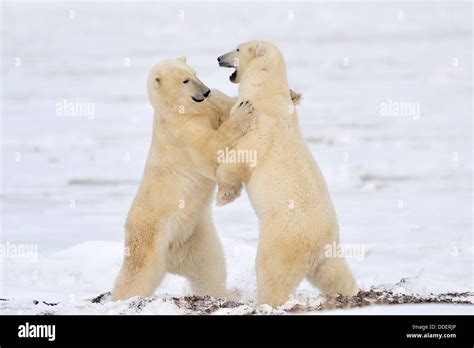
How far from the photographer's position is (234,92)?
52.0 feet

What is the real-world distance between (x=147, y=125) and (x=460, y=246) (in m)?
8.02

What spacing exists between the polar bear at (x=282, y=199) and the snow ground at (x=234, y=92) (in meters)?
0.37

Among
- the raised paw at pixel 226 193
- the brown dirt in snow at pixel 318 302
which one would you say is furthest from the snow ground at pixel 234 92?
the raised paw at pixel 226 193

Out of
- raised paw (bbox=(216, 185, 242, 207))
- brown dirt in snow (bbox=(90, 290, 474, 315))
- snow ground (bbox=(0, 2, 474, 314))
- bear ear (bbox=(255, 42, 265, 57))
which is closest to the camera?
brown dirt in snow (bbox=(90, 290, 474, 315))

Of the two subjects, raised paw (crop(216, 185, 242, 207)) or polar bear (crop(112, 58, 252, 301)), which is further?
polar bear (crop(112, 58, 252, 301))

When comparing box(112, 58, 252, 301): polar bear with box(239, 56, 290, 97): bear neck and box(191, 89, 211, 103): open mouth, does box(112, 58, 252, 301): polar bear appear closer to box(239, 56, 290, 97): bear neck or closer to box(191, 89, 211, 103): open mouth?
box(191, 89, 211, 103): open mouth

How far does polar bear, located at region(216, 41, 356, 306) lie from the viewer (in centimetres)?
473

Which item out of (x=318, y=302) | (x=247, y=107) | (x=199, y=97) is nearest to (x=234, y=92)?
(x=199, y=97)

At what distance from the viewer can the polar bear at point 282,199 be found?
4.73m

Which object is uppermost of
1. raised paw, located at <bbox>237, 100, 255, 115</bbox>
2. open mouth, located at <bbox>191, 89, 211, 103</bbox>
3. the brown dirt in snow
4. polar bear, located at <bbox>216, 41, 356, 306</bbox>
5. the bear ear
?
the bear ear

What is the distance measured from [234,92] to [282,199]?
11.2 meters

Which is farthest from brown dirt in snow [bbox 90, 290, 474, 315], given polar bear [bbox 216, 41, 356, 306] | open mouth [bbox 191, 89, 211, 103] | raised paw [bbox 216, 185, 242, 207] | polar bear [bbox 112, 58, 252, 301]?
open mouth [bbox 191, 89, 211, 103]

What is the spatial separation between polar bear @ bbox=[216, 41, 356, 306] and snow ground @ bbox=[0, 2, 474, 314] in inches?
14.8

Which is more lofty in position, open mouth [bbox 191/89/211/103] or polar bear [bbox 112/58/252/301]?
open mouth [bbox 191/89/211/103]
